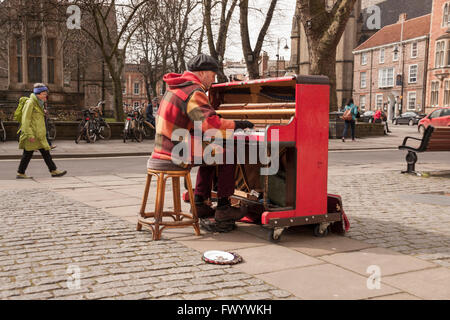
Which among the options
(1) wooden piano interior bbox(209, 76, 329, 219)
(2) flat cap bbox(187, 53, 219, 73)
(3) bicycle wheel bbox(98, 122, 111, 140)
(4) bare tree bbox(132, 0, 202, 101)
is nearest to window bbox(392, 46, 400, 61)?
(4) bare tree bbox(132, 0, 202, 101)

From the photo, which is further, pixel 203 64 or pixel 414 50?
pixel 414 50

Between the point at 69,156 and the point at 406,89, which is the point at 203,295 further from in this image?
the point at 406,89

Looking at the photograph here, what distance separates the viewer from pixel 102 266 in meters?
4.14

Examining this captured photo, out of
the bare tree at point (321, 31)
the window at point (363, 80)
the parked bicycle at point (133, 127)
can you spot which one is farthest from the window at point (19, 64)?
the window at point (363, 80)

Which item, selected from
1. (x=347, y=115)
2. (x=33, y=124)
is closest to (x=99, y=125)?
(x=33, y=124)

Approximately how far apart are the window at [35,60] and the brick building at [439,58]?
142 ft

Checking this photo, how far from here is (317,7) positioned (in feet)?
65.1

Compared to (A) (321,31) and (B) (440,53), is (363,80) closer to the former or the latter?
(B) (440,53)

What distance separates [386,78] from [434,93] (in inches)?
402

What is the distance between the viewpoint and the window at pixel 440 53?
53969mm

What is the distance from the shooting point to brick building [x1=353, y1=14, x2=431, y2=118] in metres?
58.8

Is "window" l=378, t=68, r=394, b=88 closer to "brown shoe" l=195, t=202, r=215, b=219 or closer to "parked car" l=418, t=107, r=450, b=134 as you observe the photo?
"parked car" l=418, t=107, r=450, b=134

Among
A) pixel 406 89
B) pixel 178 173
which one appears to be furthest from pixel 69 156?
pixel 406 89
